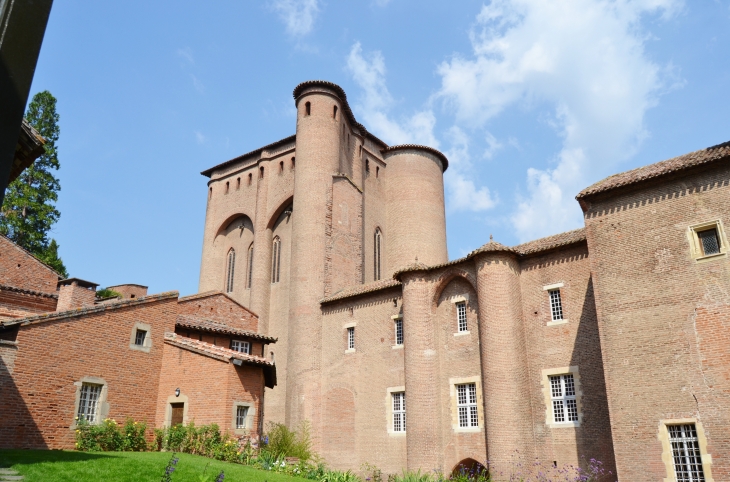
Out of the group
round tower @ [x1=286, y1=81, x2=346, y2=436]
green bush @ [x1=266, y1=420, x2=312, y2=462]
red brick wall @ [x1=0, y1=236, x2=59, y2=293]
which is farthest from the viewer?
round tower @ [x1=286, y1=81, x2=346, y2=436]

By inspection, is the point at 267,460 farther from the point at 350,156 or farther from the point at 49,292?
the point at 350,156

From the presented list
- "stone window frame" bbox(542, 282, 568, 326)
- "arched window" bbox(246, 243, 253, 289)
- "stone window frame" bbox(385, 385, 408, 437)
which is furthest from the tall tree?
"stone window frame" bbox(542, 282, 568, 326)

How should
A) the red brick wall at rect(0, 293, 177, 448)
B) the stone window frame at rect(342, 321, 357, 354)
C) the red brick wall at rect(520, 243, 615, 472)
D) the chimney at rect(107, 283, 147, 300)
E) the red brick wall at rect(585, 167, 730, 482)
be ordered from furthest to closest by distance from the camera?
the chimney at rect(107, 283, 147, 300)
the stone window frame at rect(342, 321, 357, 354)
the red brick wall at rect(520, 243, 615, 472)
the red brick wall at rect(0, 293, 177, 448)
the red brick wall at rect(585, 167, 730, 482)

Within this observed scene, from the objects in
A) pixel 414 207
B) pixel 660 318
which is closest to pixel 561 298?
pixel 660 318

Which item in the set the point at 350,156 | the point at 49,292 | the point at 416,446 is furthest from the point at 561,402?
the point at 49,292

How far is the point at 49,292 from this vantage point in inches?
1219

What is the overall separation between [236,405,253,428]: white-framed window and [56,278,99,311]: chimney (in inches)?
432

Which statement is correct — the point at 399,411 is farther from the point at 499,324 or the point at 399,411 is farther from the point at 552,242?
the point at 552,242

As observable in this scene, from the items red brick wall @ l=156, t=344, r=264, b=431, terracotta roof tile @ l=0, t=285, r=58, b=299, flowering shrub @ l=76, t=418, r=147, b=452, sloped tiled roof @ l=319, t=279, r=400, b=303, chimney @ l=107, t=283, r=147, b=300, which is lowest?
flowering shrub @ l=76, t=418, r=147, b=452

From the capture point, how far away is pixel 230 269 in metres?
42.8

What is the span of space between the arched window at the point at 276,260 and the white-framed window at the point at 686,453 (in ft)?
87.6

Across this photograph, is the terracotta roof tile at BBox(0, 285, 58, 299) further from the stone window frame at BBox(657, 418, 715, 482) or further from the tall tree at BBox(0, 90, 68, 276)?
the stone window frame at BBox(657, 418, 715, 482)

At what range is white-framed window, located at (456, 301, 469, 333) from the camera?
2506 cm

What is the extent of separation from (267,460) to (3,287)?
53.5 feet
